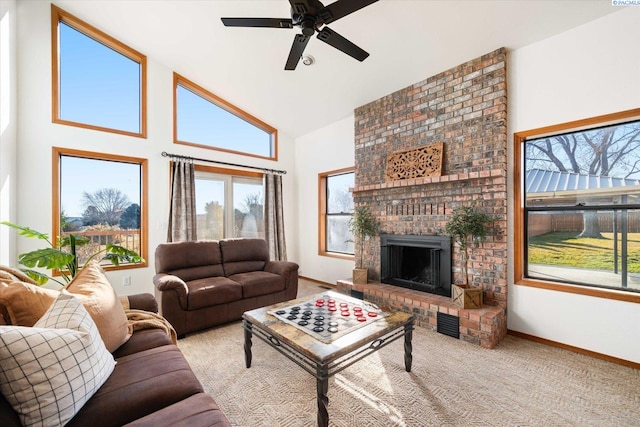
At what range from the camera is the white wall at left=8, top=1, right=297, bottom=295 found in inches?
123

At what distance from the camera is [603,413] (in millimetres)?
1725

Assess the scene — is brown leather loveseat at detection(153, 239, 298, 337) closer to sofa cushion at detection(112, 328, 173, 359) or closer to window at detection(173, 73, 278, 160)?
sofa cushion at detection(112, 328, 173, 359)

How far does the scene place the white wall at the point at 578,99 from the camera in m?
2.27

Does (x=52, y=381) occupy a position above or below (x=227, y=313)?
above

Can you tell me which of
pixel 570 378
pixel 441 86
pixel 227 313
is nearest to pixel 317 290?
pixel 227 313

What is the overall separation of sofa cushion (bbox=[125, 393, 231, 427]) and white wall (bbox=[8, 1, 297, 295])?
2.95 metres

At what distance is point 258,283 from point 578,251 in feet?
11.2

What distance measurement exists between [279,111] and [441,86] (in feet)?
8.80

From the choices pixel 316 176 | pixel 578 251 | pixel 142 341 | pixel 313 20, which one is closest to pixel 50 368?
pixel 142 341

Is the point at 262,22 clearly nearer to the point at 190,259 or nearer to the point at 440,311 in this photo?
the point at 190,259

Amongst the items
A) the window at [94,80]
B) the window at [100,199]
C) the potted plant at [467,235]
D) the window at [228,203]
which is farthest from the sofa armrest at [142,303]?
the potted plant at [467,235]

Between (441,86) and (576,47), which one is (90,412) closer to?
(441,86)

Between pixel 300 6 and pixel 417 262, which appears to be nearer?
pixel 300 6

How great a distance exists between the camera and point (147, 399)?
120cm
